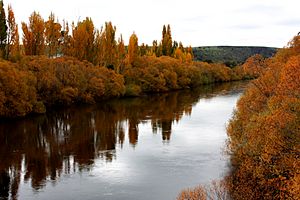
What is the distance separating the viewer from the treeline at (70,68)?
3934cm

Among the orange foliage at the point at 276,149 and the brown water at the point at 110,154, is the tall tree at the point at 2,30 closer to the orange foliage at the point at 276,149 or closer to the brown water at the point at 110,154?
the brown water at the point at 110,154

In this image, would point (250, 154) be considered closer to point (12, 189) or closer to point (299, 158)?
point (299, 158)

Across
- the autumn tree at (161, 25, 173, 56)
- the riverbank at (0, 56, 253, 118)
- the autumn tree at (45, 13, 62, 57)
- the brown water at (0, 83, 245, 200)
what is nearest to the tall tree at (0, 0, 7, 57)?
the riverbank at (0, 56, 253, 118)

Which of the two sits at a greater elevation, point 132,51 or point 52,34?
point 52,34

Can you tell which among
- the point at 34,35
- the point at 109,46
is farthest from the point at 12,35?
the point at 109,46

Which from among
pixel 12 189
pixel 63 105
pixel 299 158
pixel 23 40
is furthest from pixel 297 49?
pixel 23 40

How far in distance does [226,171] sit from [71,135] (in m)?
15.3

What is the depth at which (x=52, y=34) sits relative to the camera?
189 ft

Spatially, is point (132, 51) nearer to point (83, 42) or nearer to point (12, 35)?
point (83, 42)

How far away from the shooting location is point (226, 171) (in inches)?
887

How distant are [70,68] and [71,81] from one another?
5.83 feet

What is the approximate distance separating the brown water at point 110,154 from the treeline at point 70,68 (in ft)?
8.94

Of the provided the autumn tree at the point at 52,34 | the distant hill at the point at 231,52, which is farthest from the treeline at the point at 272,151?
the distant hill at the point at 231,52

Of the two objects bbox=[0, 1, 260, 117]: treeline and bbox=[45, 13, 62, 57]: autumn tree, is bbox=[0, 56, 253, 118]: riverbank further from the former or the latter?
bbox=[45, 13, 62, 57]: autumn tree
